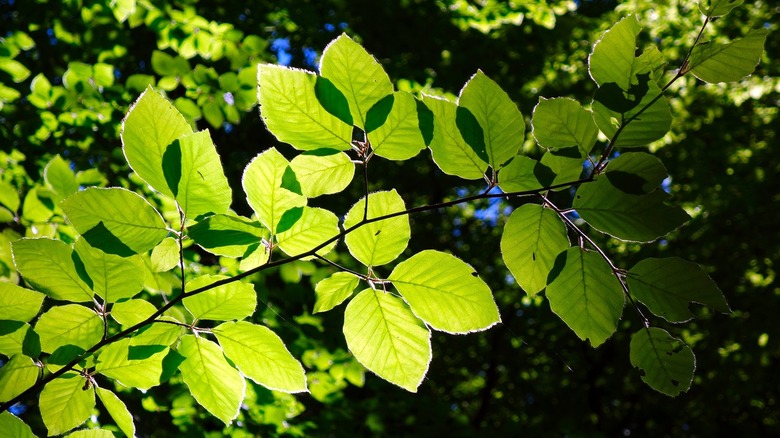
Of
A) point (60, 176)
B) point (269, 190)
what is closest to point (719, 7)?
point (269, 190)

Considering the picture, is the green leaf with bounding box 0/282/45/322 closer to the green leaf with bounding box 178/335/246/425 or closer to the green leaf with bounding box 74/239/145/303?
the green leaf with bounding box 74/239/145/303

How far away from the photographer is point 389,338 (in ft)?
1.99

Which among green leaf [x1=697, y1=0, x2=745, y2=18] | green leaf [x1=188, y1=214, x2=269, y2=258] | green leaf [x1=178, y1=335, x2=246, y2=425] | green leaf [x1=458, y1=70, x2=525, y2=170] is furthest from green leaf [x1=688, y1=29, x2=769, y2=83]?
green leaf [x1=178, y1=335, x2=246, y2=425]

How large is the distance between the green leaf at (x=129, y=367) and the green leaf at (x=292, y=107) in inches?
13.0

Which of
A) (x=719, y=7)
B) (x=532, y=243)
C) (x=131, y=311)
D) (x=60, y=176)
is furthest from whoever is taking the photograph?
(x=60, y=176)

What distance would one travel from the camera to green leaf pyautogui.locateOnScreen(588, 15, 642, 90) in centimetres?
55

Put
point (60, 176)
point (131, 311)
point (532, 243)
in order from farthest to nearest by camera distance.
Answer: point (60, 176), point (131, 311), point (532, 243)

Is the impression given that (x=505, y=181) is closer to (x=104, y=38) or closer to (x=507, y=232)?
(x=507, y=232)

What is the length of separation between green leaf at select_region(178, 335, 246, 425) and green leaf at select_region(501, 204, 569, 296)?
37cm

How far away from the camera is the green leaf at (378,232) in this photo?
0.64 metres

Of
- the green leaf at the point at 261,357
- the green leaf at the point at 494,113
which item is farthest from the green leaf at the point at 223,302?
the green leaf at the point at 494,113

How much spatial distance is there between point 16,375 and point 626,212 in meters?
0.78

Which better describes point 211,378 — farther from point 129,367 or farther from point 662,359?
point 662,359

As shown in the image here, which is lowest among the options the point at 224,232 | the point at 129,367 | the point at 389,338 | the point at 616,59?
the point at 129,367
